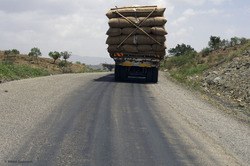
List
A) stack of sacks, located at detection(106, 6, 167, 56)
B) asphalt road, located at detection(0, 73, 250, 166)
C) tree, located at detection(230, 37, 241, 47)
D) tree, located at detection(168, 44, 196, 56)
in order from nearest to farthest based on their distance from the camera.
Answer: asphalt road, located at detection(0, 73, 250, 166) → stack of sacks, located at detection(106, 6, 167, 56) → tree, located at detection(230, 37, 241, 47) → tree, located at detection(168, 44, 196, 56)

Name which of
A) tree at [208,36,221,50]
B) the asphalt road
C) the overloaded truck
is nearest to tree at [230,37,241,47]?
tree at [208,36,221,50]

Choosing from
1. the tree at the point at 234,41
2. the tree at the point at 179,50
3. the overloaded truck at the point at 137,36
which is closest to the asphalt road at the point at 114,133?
the overloaded truck at the point at 137,36

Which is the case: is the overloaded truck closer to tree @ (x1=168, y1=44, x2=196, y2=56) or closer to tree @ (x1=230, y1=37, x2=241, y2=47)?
tree @ (x1=230, y1=37, x2=241, y2=47)

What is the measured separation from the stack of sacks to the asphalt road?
257 inches

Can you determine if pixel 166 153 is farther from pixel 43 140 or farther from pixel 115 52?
pixel 115 52

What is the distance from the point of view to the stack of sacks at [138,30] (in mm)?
15242

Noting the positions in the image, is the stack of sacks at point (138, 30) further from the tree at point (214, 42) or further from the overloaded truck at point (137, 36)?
the tree at point (214, 42)

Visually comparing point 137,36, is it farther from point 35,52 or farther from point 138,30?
point 35,52

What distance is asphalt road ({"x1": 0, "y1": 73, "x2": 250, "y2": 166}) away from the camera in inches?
181

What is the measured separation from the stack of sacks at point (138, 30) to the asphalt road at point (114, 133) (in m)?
6.52

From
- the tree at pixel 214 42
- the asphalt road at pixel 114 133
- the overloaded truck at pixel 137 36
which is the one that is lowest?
the asphalt road at pixel 114 133

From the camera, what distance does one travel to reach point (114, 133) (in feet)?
19.2

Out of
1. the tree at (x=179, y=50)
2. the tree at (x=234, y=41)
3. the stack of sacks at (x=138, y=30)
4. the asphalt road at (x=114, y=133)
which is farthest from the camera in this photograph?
the tree at (x=179, y=50)

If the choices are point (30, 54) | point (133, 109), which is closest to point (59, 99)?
point (133, 109)
